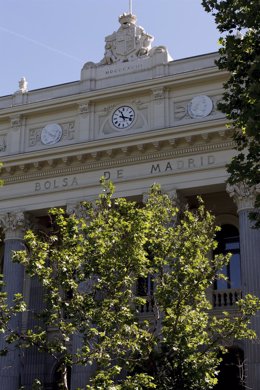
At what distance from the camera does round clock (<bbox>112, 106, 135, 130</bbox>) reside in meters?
32.3

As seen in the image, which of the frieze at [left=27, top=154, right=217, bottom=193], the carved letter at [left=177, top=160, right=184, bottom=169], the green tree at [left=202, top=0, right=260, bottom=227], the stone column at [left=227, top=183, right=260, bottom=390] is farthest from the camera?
the carved letter at [left=177, top=160, right=184, bottom=169]

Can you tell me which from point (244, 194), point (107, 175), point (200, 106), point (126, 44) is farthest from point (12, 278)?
point (126, 44)

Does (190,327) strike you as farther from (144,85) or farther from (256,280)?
(144,85)

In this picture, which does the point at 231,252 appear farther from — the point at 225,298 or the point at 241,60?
the point at 241,60

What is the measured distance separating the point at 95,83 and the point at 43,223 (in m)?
6.65

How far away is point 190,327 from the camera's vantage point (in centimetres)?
1978

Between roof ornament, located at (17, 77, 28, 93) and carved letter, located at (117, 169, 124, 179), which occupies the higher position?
roof ornament, located at (17, 77, 28, 93)

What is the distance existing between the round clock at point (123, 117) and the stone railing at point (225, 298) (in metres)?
7.92

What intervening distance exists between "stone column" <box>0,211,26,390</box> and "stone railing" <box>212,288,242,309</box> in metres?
7.84

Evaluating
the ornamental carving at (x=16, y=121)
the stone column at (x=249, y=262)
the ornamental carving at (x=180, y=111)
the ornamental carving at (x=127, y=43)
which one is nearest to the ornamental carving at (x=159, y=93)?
the ornamental carving at (x=180, y=111)

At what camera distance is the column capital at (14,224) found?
32469mm

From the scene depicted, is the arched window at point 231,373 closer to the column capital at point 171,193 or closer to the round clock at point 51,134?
the column capital at point 171,193

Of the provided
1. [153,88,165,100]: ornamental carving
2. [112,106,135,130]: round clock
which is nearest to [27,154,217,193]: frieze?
[112,106,135,130]: round clock

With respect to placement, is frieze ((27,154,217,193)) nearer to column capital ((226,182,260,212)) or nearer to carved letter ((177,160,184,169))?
carved letter ((177,160,184,169))
